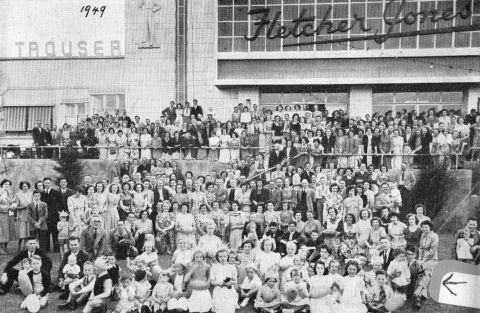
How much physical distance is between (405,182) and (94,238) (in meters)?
5.82

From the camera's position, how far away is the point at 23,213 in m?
8.58

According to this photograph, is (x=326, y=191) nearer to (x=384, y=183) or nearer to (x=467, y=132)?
(x=384, y=183)

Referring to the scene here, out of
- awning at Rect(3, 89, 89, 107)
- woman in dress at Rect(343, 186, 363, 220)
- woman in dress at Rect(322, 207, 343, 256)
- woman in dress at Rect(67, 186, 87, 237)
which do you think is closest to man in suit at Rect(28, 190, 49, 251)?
woman in dress at Rect(67, 186, 87, 237)

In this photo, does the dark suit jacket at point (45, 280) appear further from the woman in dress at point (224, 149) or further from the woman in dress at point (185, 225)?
the woman in dress at point (224, 149)

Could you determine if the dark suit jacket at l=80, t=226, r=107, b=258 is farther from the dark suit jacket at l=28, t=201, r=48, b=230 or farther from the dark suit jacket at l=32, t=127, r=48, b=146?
the dark suit jacket at l=32, t=127, r=48, b=146

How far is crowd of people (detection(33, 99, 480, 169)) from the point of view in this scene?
1080cm

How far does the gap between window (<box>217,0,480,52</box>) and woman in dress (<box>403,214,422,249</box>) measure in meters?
6.89

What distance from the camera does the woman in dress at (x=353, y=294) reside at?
602cm

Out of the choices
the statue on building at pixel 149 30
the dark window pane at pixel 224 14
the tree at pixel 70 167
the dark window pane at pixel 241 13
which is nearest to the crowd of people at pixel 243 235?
the tree at pixel 70 167

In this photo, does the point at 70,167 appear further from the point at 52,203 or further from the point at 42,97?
the point at 42,97

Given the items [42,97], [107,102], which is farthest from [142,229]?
[42,97]

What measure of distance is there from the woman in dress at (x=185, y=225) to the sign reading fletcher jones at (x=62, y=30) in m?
6.63

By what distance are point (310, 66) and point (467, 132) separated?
5.21m

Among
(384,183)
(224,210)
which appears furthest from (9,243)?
(384,183)
